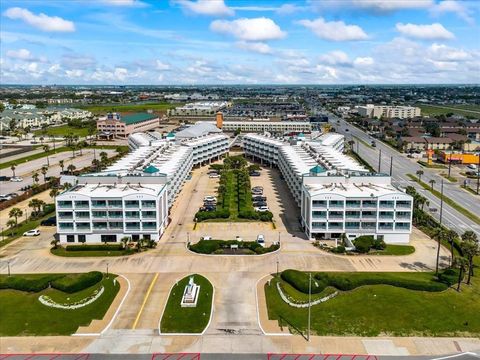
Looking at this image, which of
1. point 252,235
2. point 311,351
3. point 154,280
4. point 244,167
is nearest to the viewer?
point 311,351

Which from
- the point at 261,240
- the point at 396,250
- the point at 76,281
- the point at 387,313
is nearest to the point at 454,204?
the point at 396,250

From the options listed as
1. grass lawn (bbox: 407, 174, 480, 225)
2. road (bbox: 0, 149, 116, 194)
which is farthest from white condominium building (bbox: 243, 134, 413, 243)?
road (bbox: 0, 149, 116, 194)

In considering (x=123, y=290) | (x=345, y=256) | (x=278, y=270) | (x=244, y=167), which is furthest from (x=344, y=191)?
(x=244, y=167)

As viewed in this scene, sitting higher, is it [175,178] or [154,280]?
[175,178]

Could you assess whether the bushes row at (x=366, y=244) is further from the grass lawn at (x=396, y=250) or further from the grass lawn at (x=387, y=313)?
the grass lawn at (x=387, y=313)

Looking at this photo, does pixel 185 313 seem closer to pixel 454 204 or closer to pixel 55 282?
pixel 55 282

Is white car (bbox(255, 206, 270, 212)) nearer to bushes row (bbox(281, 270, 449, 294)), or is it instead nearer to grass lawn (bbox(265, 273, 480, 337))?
bushes row (bbox(281, 270, 449, 294))

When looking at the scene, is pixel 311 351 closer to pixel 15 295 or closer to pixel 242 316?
pixel 242 316

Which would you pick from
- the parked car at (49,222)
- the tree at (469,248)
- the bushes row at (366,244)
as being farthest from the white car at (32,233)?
the tree at (469,248)
